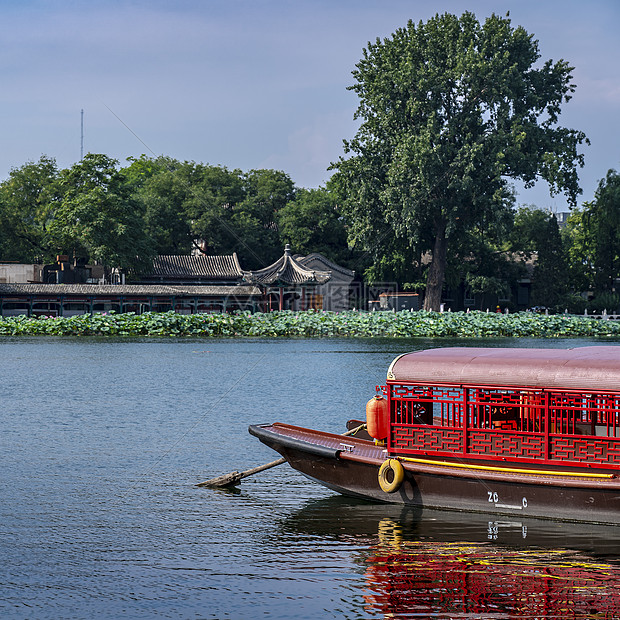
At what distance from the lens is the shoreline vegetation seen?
141ft

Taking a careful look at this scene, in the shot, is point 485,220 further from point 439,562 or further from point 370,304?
point 439,562

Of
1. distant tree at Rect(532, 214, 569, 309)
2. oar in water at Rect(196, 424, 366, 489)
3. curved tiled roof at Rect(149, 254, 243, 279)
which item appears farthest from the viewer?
curved tiled roof at Rect(149, 254, 243, 279)

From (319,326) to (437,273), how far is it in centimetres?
938

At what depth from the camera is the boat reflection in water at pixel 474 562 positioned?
740cm

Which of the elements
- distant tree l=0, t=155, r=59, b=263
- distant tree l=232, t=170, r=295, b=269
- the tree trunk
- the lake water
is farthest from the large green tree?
the lake water

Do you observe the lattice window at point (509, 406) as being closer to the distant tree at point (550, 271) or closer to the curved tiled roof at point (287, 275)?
the curved tiled roof at point (287, 275)

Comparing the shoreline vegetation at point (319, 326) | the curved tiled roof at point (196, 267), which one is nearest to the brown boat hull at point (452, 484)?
the shoreline vegetation at point (319, 326)

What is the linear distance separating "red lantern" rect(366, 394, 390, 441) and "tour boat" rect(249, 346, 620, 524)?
0.01m

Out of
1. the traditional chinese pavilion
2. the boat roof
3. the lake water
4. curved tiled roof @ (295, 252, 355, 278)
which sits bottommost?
the lake water

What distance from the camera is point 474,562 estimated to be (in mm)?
8461

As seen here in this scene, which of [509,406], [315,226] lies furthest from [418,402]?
[315,226]

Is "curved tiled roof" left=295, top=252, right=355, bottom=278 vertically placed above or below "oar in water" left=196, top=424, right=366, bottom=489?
above

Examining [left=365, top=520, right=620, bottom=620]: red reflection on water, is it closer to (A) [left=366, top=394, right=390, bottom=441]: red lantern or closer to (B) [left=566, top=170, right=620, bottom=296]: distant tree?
(A) [left=366, top=394, right=390, bottom=441]: red lantern

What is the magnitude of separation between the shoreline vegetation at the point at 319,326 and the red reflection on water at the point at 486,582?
111ft
